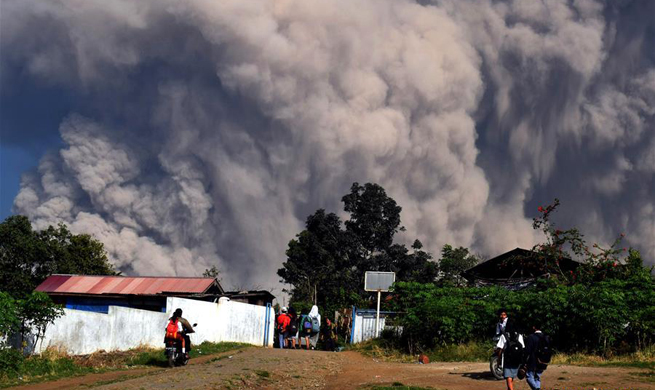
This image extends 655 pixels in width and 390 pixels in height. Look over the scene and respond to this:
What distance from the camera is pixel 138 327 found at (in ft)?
79.3

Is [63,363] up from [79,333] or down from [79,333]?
down

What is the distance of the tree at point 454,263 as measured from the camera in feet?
185

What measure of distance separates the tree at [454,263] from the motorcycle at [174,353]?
3332 centimetres

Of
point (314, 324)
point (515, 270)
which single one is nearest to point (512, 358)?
point (314, 324)

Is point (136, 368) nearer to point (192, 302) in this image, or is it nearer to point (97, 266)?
point (192, 302)

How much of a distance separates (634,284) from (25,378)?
1951 cm

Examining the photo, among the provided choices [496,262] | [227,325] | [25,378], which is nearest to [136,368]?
Answer: [25,378]

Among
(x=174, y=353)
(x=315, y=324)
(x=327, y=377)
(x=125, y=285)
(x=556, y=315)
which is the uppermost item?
(x=125, y=285)

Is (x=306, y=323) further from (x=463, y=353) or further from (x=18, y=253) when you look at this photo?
(x=18, y=253)

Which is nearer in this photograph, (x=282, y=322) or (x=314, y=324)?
(x=282, y=322)

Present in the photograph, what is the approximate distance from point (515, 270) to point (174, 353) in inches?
1066

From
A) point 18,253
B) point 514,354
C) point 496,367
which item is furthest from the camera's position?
point 18,253

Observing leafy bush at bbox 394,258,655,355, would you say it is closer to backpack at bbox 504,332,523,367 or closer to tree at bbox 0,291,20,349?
backpack at bbox 504,332,523,367

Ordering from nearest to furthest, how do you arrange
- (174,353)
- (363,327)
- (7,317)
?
(7,317) → (174,353) → (363,327)
